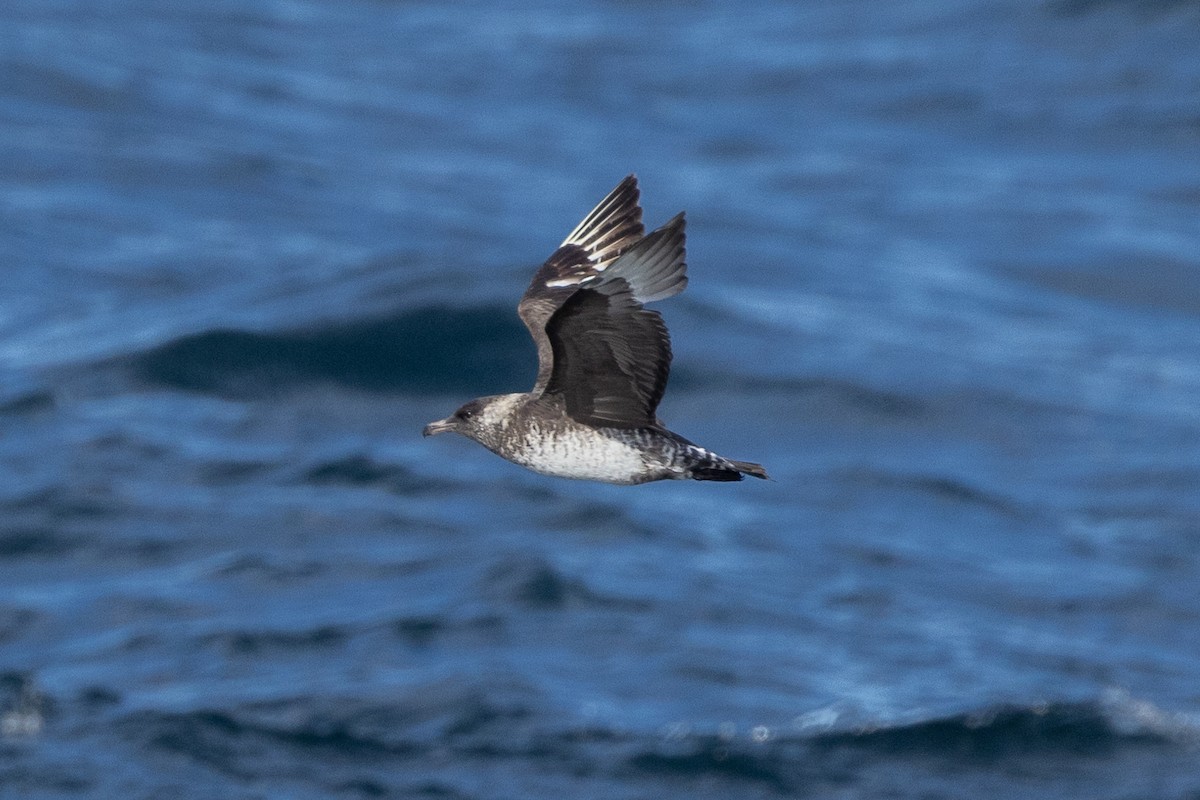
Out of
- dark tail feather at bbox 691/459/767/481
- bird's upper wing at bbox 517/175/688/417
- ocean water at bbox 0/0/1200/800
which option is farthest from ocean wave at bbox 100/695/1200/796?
dark tail feather at bbox 691/459/767/481

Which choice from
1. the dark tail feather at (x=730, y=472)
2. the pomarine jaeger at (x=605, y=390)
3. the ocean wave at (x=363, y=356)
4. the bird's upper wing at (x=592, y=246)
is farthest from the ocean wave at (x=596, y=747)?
the dark tail feather at (x=730, y=472)

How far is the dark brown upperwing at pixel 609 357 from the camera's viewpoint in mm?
8531

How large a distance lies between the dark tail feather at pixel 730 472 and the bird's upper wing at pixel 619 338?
34cm

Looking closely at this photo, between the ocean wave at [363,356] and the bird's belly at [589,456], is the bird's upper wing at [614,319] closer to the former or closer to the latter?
the bird's belly at [589,456]

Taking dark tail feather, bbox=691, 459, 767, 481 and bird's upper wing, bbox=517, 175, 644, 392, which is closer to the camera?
dark tail feather, bbox=691, 459, 767, 481

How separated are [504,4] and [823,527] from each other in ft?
134

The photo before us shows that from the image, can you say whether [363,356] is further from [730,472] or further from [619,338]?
[619,338]

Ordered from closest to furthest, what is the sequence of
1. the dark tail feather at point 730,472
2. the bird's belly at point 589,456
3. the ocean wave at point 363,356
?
the dark tail feather at point 730,472
the bird's belly at point 589,456
the ocean wave at point 363,356

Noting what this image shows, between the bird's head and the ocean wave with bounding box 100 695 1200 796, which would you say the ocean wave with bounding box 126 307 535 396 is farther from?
the bird's head

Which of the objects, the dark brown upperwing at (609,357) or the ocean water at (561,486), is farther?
the ocean water at (561,486)

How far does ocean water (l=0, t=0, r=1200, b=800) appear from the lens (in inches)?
927

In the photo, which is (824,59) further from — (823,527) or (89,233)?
(823,527)

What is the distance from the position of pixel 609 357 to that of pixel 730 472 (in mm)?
858

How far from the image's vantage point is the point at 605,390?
29.9 ft
